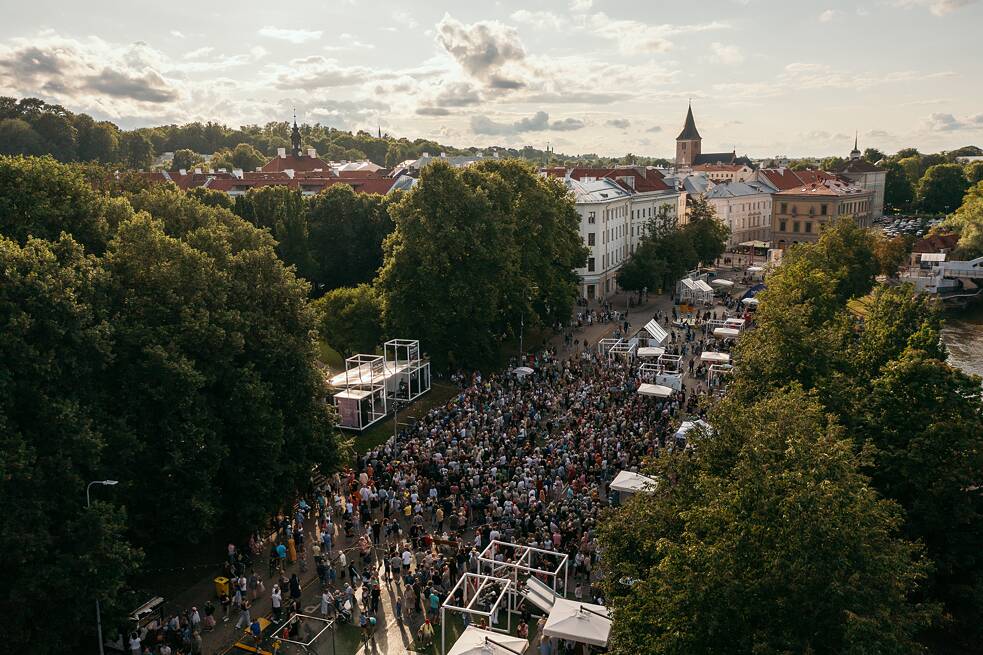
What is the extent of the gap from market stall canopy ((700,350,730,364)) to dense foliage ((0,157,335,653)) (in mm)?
24744

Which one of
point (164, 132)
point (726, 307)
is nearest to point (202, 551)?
point (726, 307)

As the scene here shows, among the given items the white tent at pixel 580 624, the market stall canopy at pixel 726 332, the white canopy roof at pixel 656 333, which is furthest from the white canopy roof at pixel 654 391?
the white tent at pixel 580 624

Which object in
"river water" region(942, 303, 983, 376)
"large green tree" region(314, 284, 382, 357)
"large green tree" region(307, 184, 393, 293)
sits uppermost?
"large green tree" region(307, 184, 393, 293)

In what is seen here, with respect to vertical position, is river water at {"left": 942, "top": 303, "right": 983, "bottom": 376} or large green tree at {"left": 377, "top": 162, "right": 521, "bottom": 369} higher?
large green tree at {"left": 377, "top": 162, "right": 521, "bottom": 369}

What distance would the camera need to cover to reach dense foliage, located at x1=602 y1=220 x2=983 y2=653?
44.3 feet

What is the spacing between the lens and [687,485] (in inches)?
720

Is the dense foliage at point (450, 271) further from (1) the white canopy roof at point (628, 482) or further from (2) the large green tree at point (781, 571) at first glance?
(2) the large green tree at point (781, 571)

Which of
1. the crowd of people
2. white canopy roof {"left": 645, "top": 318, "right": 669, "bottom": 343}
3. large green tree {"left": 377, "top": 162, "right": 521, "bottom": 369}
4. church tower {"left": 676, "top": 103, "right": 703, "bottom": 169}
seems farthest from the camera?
church tower {"left": 676, "top": 103, "right": 703, "bottom": 169}

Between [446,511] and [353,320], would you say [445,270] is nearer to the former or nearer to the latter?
[353,320]

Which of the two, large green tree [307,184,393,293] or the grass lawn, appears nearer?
the grass lawn

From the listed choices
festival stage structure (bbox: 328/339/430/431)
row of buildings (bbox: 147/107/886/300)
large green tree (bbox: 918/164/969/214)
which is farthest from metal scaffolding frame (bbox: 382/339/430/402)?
large green tree (bbox: 918/164/969/214)

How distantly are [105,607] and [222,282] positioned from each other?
1016 cm

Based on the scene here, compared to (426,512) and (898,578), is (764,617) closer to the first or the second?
(898,578)

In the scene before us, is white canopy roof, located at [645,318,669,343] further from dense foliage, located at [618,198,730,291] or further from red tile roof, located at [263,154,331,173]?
red tile roof, located at [263,154,331,173]
